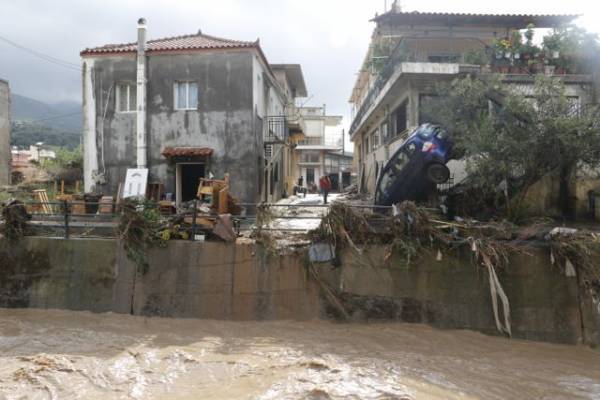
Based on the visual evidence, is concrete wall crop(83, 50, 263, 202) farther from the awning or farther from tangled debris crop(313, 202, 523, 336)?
tangled debris crop(313, 202, 523, 336)

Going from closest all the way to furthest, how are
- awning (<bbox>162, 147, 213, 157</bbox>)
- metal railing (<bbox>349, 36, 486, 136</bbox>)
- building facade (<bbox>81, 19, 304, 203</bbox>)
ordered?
metal railing (<bbox>349, 36, 486, 136</bbox>), awning (<bbox>162, 147, 213, 157</bbox>), building facade (<bbox>81, 19, 304, 203</bbox>)

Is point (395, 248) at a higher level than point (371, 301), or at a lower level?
higher

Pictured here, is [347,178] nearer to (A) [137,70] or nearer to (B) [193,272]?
(A) [137,70]

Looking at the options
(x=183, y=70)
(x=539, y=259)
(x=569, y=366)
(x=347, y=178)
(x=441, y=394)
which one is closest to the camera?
(x=441, y=394)

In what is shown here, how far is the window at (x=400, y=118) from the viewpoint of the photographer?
1590 cm

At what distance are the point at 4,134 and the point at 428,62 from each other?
20.9 metres

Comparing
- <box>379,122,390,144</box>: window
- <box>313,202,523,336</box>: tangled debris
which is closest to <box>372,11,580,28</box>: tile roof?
<box>379,122,390,144</box>: window

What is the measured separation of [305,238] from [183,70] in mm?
9538

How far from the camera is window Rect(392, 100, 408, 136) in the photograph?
15905 mm

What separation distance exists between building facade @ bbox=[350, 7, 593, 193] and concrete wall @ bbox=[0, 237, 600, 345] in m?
5.57

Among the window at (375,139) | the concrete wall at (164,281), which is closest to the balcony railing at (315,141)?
the window at (375,139)

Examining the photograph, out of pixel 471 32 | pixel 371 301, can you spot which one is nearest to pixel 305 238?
pixel 371 301

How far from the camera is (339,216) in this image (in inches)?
348

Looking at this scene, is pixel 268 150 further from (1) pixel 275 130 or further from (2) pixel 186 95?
(2) pixel 186 95
